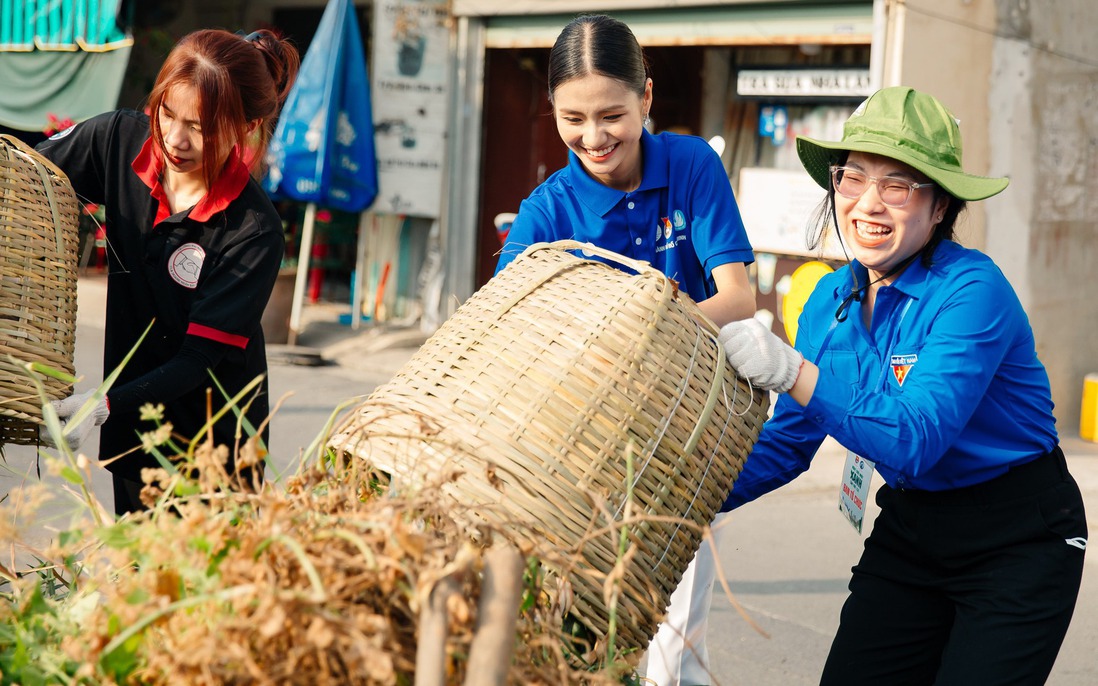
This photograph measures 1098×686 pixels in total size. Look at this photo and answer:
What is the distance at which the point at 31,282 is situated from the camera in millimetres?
2244

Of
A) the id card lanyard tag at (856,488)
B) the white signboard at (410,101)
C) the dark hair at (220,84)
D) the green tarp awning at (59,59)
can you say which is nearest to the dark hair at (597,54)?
the dark hair at (220,84)

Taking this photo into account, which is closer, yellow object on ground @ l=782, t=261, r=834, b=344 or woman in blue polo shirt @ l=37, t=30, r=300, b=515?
woman in blue polo shirt @ l=37, t=30, r=300, b=515

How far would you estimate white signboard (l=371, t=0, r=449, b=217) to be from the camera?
28.9 feet

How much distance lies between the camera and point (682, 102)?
9.09 meters

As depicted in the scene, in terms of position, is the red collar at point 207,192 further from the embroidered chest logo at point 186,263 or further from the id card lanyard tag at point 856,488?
the id card lanyard tag at point 856,488

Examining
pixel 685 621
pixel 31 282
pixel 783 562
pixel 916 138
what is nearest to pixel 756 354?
pixel 916 138

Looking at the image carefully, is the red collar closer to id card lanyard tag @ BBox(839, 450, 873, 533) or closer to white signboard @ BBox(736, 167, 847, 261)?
id card lanyard tag @ BBox(839, 450, 873, 533)

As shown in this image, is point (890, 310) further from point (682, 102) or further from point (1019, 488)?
point (682, 102)

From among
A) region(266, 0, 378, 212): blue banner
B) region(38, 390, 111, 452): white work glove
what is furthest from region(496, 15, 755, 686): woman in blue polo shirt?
region(266, 0, 378, 212): blue banner

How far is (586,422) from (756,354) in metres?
0.34

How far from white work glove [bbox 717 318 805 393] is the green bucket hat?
48 centimetres

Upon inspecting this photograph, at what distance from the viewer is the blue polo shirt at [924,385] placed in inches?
76.5

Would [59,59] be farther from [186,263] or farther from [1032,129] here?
[186,263]

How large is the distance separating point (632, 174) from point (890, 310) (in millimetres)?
685
